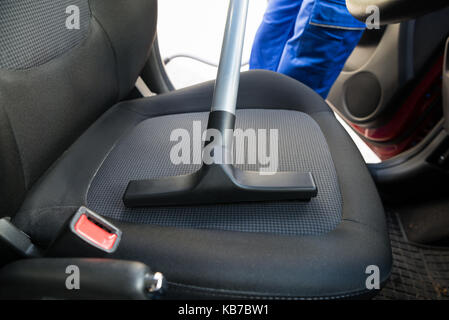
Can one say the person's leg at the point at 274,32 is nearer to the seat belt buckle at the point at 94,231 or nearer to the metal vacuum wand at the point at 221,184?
the metal vacuum wand at the point at 221,184

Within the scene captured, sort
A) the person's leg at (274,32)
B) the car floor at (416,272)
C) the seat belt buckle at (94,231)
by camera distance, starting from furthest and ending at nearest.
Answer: the person's leg at (274,32) → the car floor at (416,272) → the seat belt buckle at (94,231)

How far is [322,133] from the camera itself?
0.58 metres

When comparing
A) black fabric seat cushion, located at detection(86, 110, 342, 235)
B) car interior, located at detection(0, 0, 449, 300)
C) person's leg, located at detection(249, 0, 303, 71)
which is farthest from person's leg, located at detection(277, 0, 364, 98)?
black fabric seat cushion, located at detection(86, 110, 342, 235)

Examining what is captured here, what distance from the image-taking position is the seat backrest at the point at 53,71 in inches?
15.4

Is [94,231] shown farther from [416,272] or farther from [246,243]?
[416,272]

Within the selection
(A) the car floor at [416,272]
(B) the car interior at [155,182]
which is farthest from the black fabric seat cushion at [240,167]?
(A) the car floor at [416,272]

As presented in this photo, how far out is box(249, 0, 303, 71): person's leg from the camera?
105 cm

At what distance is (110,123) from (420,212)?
916mm

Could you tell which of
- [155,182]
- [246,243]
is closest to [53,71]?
[155,182]

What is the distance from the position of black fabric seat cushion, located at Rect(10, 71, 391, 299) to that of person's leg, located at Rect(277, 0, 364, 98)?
0.47 meters

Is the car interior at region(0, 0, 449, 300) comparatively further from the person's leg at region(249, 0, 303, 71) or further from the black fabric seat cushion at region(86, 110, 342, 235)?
the person's leg at region(249, 0, 303, 71)

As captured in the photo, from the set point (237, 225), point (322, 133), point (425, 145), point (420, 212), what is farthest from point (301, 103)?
point (420, 212)

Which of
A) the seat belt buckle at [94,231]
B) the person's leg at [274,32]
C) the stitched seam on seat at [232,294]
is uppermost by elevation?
the person's leg at [274,32]

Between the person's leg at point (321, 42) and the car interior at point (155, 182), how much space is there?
28 centimetres
